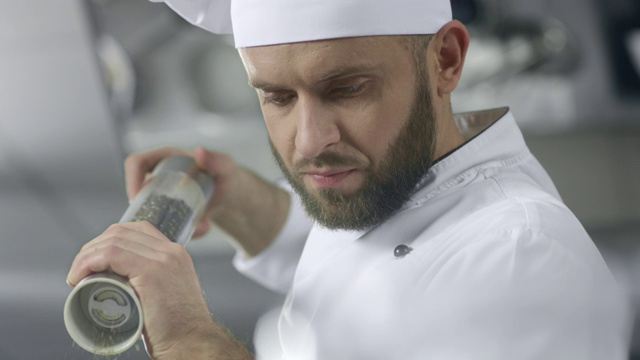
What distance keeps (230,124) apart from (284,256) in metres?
1.21

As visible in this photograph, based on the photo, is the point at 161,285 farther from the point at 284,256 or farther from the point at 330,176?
the point at 284,256

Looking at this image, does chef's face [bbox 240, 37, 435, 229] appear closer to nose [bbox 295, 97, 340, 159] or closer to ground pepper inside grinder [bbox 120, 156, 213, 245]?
nose [bbox 295, 97, 340, 159]

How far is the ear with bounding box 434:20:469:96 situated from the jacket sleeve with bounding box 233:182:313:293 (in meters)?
0.30

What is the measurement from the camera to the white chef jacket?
1.86 ft

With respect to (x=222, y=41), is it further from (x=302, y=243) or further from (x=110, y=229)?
(x=110, y=229)

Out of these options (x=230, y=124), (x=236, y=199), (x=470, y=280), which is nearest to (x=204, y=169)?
(x=236, y=199)

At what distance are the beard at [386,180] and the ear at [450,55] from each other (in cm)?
2

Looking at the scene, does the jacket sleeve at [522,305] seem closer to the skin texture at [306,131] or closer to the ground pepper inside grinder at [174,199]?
the skin texture at [306,131]

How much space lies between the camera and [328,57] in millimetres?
612

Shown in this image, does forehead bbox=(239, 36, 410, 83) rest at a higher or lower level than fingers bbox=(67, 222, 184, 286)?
higher

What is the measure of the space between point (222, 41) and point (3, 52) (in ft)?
2.35

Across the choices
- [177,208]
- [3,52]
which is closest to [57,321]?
[3,52]

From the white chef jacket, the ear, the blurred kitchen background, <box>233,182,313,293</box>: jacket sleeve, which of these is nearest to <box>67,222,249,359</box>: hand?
the white chef jacket

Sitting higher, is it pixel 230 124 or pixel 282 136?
pixel 282 136
